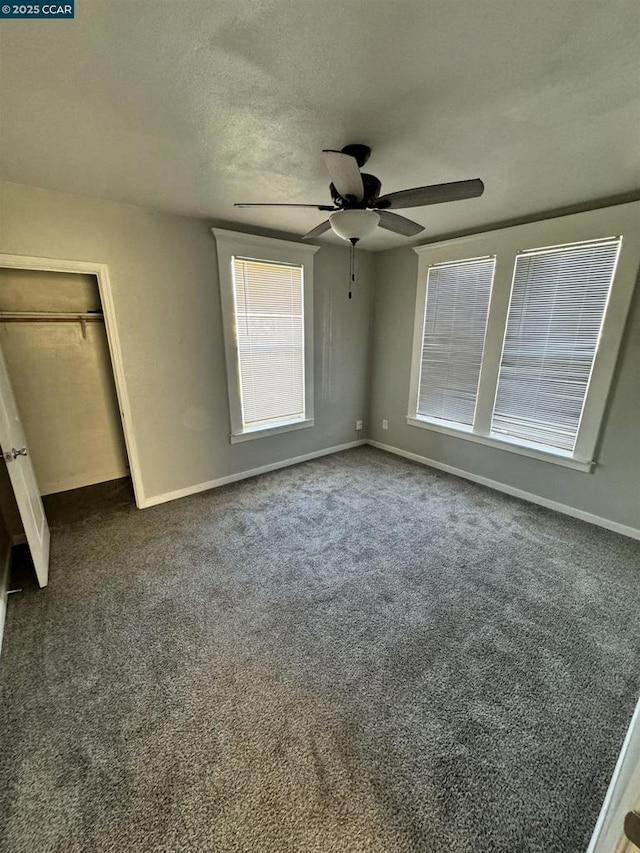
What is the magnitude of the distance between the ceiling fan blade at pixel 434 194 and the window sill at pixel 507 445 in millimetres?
2422

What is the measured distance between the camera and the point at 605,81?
4.28 feet

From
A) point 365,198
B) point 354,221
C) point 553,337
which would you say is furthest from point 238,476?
point 553,337

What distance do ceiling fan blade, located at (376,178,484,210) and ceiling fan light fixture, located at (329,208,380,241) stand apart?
0.08 m

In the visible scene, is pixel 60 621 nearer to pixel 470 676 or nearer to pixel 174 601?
pixel 174 601

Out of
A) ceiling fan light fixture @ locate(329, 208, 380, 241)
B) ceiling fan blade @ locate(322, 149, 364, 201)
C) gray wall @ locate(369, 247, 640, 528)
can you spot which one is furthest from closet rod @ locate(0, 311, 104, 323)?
gray wall @ locate(369, 247, 640, 528)

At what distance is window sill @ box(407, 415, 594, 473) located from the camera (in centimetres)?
294

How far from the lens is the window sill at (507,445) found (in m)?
2.94

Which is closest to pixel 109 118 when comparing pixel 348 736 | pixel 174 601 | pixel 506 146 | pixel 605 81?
pixel 506 146

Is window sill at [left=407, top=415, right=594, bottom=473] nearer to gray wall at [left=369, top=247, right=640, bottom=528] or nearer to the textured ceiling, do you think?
gray wall at [left=369, top=247, right=640, bottom=528]

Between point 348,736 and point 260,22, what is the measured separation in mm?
2631

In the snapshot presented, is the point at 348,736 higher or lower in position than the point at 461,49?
lower

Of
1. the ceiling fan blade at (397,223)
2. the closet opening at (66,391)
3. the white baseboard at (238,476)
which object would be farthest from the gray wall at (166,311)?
the ceiling fan blade at (397,223)

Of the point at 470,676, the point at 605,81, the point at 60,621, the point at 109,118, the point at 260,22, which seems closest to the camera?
the point at 260,22
